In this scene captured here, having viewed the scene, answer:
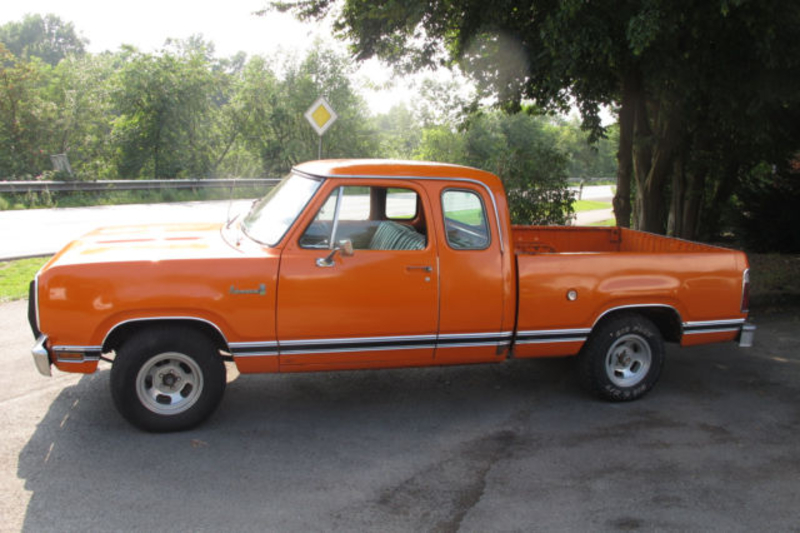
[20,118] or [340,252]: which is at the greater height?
[20,118]

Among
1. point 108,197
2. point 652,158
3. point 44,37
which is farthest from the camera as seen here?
point 44,37

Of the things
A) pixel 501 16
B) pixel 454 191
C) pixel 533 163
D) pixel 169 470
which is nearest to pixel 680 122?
pixel 533 163

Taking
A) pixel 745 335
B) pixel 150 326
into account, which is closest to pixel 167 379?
pixel 150 326

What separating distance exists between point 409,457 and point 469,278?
1.42m

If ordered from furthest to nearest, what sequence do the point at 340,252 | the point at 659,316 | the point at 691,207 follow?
the point at 691,207 → the point at 659,316 → the point at 340,252

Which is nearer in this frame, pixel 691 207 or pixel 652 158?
pixel 652 158

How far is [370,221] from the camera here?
5.40 metres

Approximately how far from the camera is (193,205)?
2134cm

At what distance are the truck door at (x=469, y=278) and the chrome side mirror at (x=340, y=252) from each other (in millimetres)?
741

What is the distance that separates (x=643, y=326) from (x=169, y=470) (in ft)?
12.8

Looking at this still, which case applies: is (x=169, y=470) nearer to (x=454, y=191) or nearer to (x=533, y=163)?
(x=454, y=191)

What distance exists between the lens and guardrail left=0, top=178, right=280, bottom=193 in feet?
62.9

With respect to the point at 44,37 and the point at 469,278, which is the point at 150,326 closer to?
the point at 469,278

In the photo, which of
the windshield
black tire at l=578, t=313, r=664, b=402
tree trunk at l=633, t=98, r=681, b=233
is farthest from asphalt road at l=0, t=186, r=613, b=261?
tree trunk at l=633, t=98, r=681, b=233
